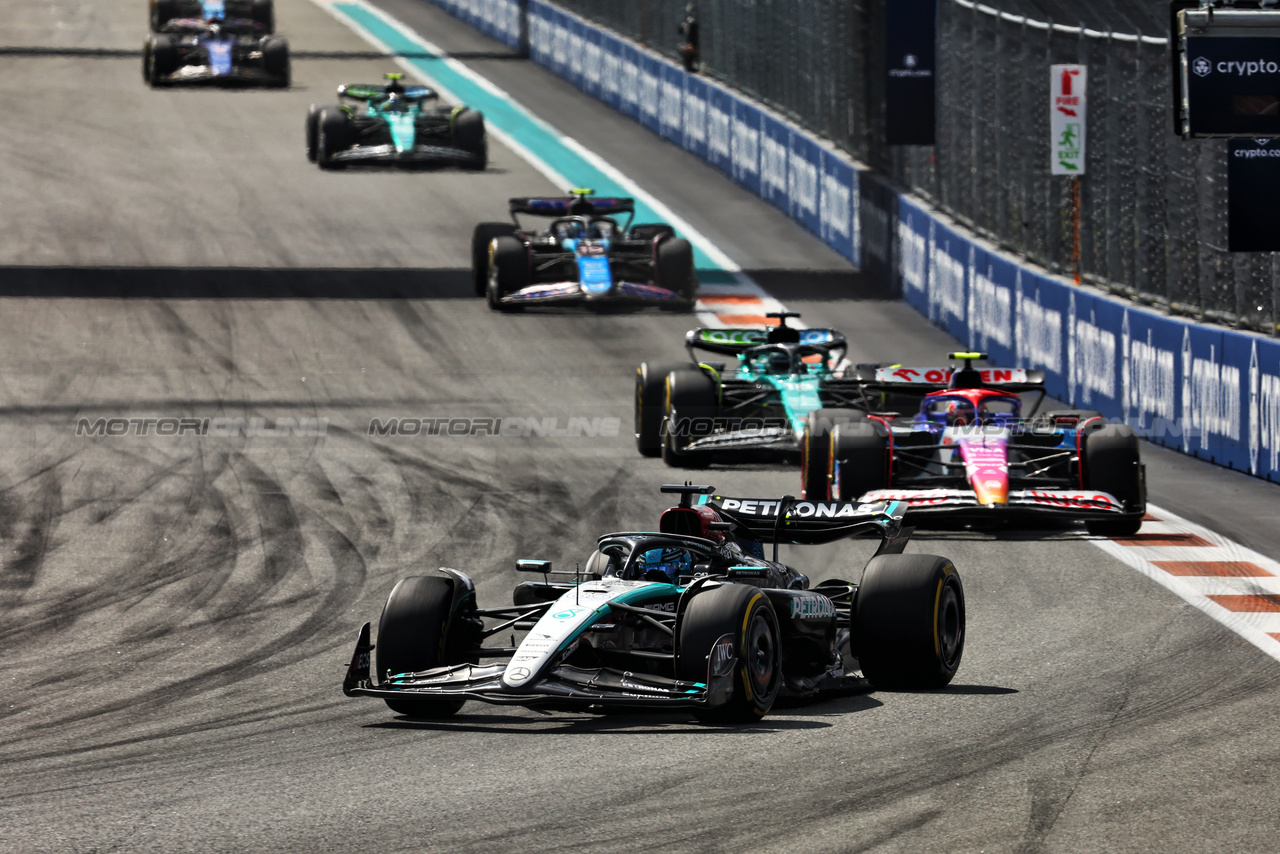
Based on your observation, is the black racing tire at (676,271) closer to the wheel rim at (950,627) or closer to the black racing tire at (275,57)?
the wheel rim at (950,627)

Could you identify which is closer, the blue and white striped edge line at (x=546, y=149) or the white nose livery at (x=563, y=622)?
the white nose livery at (x=563, y=622)

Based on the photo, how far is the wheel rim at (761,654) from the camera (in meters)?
9.44

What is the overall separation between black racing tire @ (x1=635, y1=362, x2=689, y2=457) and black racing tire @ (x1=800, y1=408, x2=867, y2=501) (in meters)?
2.78

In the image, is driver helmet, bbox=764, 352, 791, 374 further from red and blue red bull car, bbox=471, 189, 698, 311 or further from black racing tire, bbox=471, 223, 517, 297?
black racing tire, bbox=471, 223, 517, 297

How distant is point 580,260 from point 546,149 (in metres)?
12.6

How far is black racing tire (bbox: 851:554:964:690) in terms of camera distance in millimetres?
10203

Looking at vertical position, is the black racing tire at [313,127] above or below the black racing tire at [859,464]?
above

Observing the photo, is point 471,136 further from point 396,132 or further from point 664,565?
point 664,565

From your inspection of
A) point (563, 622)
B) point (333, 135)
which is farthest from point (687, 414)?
point (333, 135)

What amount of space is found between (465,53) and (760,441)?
3121cm

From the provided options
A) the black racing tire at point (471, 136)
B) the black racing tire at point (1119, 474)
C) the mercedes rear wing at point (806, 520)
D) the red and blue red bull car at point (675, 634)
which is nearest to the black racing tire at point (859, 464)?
the black racing tire at point (1119, 474)

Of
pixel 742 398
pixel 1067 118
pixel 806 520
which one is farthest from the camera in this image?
pixel 1067 118

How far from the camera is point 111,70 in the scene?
44469mm

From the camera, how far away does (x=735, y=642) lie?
30.4 ft
